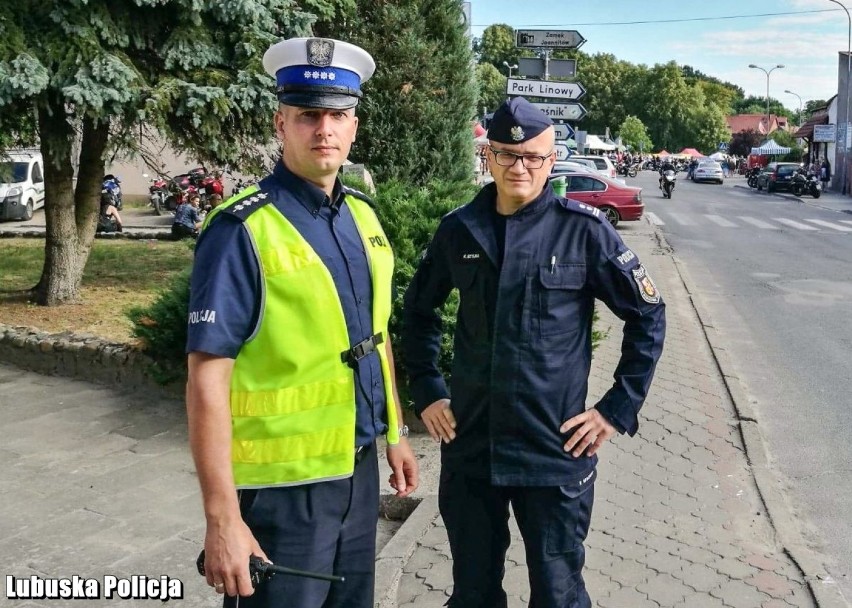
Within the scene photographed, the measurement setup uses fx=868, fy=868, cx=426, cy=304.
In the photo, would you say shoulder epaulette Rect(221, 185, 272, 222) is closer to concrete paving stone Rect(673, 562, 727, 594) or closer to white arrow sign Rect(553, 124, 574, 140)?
concrete paving stone Rect(673, 562, 727, 594)

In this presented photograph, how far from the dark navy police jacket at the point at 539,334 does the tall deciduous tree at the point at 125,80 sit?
5.97 m

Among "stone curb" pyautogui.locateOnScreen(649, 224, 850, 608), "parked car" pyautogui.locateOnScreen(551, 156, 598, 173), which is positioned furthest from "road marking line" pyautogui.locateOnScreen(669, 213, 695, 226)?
"stone curb" pyautogui.locateOnScreen(649, 224, 850, 608)

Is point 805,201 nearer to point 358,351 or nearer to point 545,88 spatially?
point 545,88

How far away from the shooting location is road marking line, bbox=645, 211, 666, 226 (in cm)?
2292

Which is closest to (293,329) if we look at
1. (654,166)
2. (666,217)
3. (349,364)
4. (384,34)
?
(349,364)

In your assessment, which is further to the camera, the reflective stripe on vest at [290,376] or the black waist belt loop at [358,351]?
the black waist belt loop at [358,351]

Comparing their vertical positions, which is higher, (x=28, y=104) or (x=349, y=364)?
(x=28, y=104)

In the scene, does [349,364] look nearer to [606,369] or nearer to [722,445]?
[722,445]

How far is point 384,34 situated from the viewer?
9.62 meters

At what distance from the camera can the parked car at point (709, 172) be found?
50.4m

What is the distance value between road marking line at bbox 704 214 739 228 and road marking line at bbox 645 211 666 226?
1458mm

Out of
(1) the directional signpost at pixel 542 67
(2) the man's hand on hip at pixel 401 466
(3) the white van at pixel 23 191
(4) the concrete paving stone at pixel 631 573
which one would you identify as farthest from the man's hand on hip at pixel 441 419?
(3) the white van at pixel 23 191

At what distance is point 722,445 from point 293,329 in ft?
14.3

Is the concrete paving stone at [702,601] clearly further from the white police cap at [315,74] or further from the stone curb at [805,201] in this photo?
the stone curb at [805,201]
